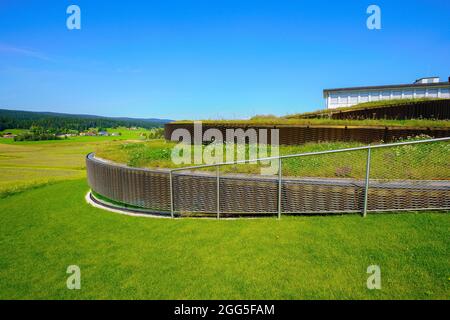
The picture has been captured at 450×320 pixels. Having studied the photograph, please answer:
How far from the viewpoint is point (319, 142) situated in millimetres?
11156

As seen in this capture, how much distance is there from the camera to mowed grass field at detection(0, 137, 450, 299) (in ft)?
12.5

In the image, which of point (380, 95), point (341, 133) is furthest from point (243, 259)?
point (380, 95)

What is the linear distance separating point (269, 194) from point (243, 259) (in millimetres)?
2239

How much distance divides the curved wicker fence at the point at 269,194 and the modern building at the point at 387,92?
24.0 m

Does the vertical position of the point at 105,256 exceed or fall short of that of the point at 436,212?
it falls short

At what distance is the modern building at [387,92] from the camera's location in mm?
24703

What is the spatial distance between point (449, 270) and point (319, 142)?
25.7ft

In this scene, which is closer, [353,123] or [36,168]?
[353,123]

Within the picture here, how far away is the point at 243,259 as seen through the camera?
4.71 meters

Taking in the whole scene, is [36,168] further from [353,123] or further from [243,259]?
[243,259]

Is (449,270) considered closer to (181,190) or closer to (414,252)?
(414,252)

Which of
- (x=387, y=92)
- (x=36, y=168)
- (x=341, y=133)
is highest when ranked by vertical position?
(x=387, y=92)
